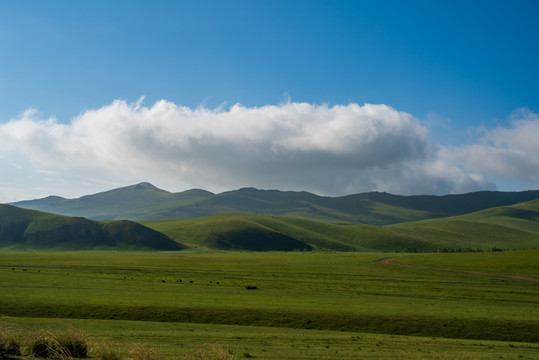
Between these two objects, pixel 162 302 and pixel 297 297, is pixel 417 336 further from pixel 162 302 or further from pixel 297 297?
pixel 162 302

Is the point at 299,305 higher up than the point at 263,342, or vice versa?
the point at 263,342

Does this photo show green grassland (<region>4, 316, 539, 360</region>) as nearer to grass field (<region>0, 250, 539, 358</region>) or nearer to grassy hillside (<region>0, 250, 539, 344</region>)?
grass field (<region>0, 250, 539, 358</region>)

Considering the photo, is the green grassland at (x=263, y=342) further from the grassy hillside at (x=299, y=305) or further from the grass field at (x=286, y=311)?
the grassy hillside at (x=299, y=305)

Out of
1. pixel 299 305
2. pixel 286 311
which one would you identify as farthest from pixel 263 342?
pixel 299 305

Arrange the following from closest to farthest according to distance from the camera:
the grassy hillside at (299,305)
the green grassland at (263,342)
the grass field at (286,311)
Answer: the green grassland at (263,342) < the grass field at (286,311) < the grassy hillside at (299,305)

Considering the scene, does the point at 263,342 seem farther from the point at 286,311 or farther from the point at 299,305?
the point at 299,305

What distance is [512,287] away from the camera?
Answer: 215 ft

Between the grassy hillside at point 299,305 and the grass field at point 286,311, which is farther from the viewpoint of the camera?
the grassy hillside at point 299,305

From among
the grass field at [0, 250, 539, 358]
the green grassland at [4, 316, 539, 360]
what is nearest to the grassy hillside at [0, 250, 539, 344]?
the grass field at [0, 250, 539, 358]

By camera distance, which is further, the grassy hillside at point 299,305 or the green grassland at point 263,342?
the grassy hillside at point 299,305

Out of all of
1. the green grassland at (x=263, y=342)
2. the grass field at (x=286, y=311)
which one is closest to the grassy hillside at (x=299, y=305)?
the grass field at (x=286, y=311)

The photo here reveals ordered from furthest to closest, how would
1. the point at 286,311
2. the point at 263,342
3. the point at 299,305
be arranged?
the point at 299,305, the point at 286,311, the point at 263,342

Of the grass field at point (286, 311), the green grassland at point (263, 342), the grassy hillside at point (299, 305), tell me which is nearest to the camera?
the green grassland at point (263, 342)

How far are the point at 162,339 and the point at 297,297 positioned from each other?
83.5 feet
